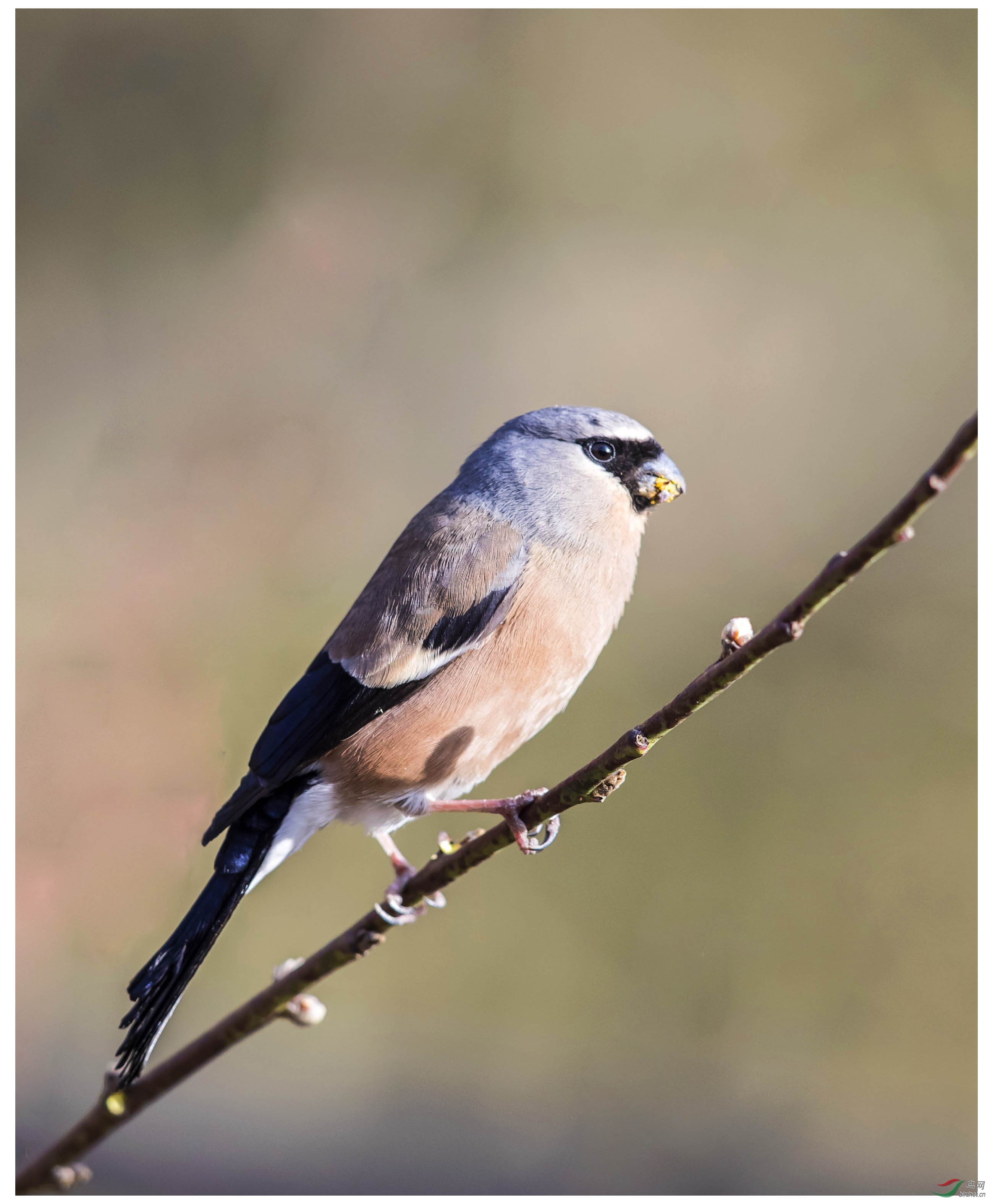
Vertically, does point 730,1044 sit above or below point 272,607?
below

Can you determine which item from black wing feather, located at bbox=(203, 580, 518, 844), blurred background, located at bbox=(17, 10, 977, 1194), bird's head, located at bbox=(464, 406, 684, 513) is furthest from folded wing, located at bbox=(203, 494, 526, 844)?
blurred background, located at bbox=(17, 10, 977, 1194)

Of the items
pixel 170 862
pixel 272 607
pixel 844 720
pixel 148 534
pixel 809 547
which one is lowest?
pixel 844 720

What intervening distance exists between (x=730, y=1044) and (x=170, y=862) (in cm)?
160

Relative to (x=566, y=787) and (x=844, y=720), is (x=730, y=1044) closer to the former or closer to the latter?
(x=844, y=720)

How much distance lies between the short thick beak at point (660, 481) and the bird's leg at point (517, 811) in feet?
1.84

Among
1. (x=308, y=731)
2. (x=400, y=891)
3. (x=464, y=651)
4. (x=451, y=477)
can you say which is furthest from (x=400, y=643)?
(x=451, y=477)

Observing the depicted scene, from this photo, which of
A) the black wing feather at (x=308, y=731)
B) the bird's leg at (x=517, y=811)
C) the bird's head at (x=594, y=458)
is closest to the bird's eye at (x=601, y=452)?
the bird's head at (x=594, y=458)

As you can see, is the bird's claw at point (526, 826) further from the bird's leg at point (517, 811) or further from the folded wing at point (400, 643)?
the folded wing at point (400, 643)

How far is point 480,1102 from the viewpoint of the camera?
9.20 ft

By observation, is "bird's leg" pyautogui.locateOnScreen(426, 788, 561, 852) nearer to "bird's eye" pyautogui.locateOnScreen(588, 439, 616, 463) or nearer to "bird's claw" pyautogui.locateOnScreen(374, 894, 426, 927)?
"bird's claw" pyautogui.locateOnScreen(374, 894, 426, 927)

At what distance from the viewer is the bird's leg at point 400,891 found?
139 centimetres

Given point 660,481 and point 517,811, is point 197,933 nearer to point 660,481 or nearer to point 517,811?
point 517,811

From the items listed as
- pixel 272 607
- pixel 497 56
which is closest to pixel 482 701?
pixel 272 607

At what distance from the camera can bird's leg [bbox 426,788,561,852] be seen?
1268 mm
